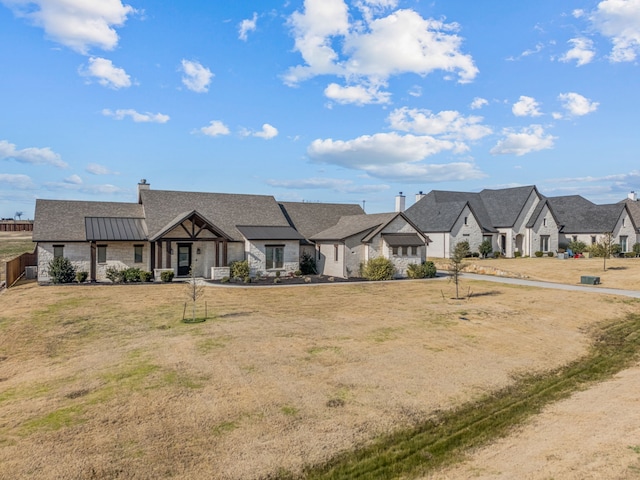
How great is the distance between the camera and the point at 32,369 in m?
11.5

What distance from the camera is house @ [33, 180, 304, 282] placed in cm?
2925

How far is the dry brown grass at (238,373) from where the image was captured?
24.2ft

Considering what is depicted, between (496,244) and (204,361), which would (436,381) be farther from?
(496,244)

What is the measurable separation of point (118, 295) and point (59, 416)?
16.3 m

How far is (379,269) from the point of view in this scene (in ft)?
104

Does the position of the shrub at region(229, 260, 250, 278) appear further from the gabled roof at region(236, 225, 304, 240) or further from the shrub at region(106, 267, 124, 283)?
the shrub at region(106, 267, 124, 283)

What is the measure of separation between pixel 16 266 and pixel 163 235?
420 inches

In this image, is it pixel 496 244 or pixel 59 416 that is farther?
pixel 496 244

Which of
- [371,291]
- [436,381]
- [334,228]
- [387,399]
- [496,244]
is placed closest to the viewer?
[387,399]

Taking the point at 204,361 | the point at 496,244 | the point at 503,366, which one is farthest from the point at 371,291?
the point at 496,244

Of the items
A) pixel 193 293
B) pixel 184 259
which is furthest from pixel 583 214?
pixel 193 293

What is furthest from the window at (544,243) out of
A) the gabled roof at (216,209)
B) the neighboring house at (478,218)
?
the gabled roof at (216,209)

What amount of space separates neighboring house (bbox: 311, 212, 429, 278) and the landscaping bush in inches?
17.4

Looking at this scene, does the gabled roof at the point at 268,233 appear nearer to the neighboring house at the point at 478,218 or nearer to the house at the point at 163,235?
the house at the point at 163,235
